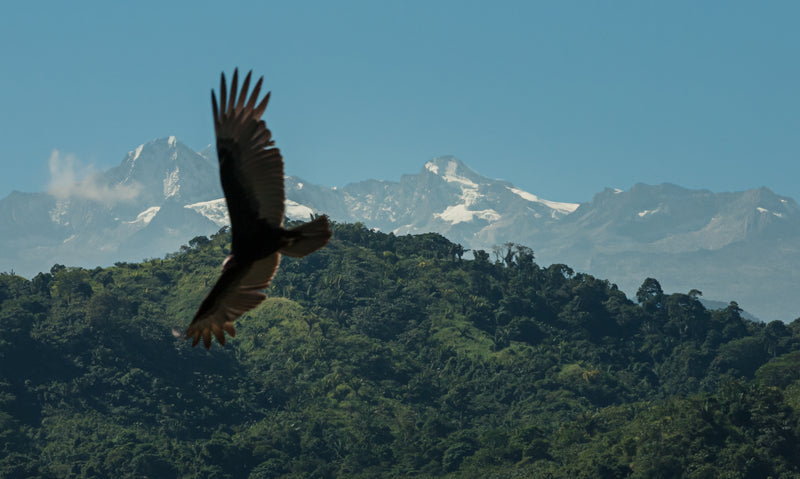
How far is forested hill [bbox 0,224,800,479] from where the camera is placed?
286 ft

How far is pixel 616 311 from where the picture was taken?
152 m

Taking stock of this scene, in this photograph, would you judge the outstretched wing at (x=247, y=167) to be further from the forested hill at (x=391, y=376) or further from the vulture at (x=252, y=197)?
the forested hill at (x=391, y=376)

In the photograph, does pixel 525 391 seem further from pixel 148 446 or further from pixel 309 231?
pixel 309 231

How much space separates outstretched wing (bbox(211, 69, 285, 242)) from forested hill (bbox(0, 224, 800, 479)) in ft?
237

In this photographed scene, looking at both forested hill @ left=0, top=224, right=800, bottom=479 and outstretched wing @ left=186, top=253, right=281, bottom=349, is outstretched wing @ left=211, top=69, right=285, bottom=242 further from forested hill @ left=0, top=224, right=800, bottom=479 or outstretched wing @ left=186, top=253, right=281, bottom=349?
forested hill @ left=0, top=224, right=800, bottom=479

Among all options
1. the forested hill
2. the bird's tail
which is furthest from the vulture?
the forested hill

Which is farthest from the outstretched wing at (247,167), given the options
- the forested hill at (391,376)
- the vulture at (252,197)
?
the forested hill at (391,376)

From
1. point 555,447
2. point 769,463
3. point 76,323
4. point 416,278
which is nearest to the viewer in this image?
point 769,463

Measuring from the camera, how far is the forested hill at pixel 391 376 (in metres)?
87.2

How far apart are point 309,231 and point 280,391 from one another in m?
105

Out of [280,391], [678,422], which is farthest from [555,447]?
[280,391]

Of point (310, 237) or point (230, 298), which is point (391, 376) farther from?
point (310, 237)

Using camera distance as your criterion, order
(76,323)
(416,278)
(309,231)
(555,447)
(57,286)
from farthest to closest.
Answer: (416,278)
(57,286)
(76,323)
(555,447)
(309,231)

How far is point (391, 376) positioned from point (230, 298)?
363 ft
